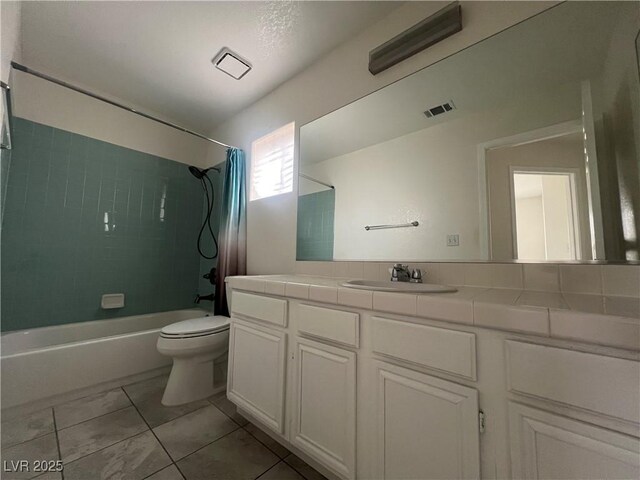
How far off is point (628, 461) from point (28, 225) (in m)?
3.27

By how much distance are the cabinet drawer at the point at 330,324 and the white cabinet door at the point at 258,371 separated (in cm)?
17

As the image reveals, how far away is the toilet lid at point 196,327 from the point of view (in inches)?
62.7

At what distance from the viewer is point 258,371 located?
4.15 feet

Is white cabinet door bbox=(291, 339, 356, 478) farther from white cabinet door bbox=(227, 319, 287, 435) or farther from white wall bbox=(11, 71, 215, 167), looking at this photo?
white wall bbox=(11, 71, 215, 167)

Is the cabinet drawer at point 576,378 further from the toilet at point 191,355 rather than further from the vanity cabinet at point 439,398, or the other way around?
the toilet at point 191,355

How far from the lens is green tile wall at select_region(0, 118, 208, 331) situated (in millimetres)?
1878

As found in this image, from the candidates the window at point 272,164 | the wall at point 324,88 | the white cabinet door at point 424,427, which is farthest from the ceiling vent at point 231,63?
the white cabinet door at point 424,427

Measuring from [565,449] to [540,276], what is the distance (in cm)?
61

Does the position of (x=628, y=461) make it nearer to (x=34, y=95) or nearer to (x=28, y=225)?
(x=28, y=225)

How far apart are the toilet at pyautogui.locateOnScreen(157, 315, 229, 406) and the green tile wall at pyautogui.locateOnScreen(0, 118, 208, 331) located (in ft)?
3.57

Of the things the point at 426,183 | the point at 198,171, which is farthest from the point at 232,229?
the point at 426,183

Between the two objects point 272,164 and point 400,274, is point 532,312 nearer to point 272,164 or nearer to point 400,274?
point 400,274

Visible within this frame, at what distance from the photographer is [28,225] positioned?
1.91 metres

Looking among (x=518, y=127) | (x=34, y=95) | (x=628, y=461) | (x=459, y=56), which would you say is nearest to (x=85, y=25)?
(x=34, y=95)
